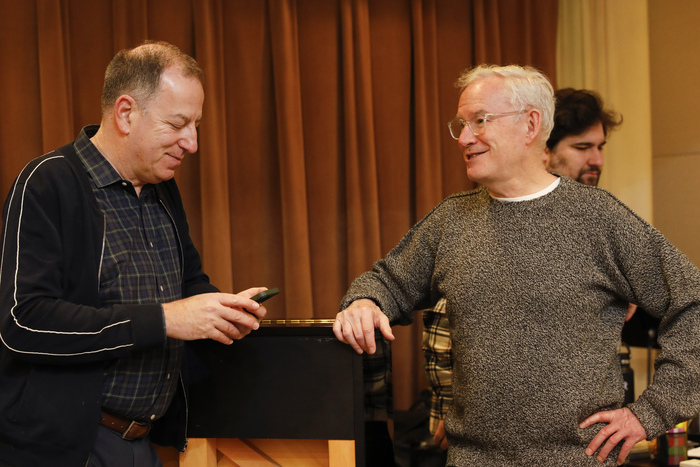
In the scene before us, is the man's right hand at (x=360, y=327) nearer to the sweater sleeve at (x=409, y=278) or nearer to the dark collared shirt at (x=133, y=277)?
the sweater sleeve at (x=409, y=278)

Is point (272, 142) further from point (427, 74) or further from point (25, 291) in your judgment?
point (25, 291)

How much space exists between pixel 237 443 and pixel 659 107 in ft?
11.0

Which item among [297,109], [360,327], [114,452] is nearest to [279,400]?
[360,327]

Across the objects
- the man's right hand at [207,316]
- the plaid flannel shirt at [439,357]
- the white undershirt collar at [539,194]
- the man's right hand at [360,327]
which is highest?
the white undershirt collar at [539,194]

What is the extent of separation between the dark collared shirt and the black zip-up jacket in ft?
0.15

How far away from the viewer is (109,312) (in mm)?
1445

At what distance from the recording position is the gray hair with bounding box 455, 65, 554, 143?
5.88 ft

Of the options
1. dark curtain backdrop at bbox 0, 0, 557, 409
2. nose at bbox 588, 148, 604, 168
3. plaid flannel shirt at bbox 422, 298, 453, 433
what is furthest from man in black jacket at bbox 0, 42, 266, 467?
nose at bbox 588, 148, 604, 168

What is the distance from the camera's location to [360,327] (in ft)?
5.29

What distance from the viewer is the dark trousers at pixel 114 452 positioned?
1532 millimetres

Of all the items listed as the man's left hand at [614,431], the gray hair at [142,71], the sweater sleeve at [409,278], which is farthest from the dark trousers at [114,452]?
the man's left hand at [614,431]

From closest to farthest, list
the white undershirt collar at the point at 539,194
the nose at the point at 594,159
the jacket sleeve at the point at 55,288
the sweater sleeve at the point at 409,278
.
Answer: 1. the jacket sleeve at the point at 55,288
2. the white undershirt collar at the point at 539,194
3. the sweater sleeve at the point at 409,278
4. the nose at the point at 594,159

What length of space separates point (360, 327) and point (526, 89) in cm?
79

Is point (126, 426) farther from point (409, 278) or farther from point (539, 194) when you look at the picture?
point (539, 194)
